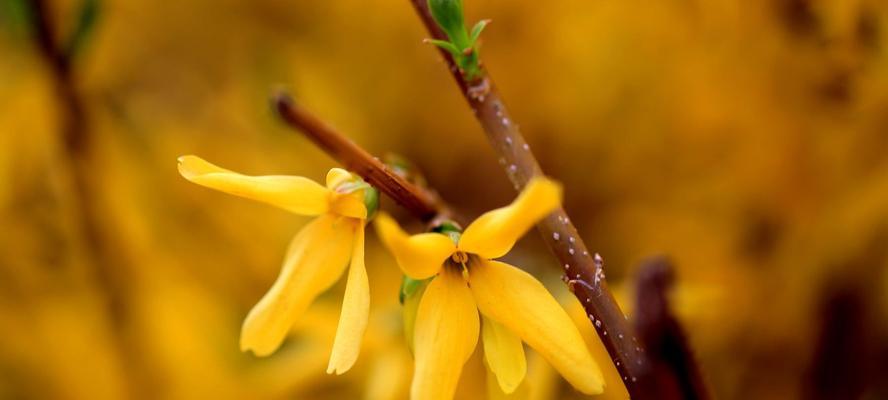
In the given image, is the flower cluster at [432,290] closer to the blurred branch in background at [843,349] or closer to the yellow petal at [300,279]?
the yellow petal at [300,279]

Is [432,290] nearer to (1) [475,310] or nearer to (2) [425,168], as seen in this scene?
(1) [475,310]

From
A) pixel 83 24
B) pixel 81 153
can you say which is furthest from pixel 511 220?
pixel 81 153

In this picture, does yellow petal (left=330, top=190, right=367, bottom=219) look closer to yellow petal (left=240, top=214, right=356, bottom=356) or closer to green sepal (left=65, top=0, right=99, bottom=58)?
yellow petal (left=240, top=214, right=356, bottom=356)

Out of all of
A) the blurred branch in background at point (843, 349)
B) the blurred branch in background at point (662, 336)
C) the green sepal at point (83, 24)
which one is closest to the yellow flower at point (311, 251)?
the blurred branch in background at point (662, 336)

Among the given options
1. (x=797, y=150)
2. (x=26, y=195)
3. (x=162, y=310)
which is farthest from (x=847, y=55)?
(x=26, y=195)

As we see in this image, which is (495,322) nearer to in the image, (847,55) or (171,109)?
(847,55)

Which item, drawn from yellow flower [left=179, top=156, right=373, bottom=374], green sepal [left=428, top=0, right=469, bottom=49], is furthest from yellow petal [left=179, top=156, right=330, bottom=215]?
green sepal [left=428, top=0, right=469, bottom=49]
